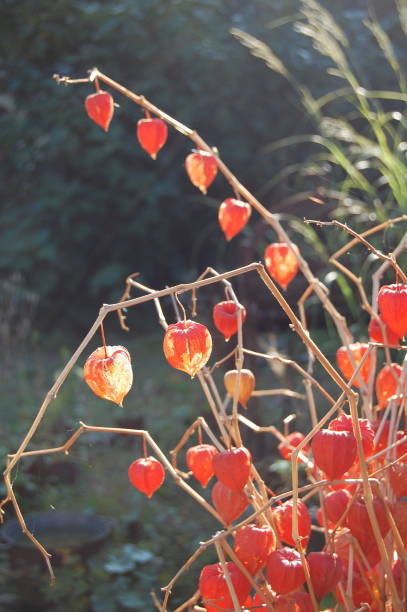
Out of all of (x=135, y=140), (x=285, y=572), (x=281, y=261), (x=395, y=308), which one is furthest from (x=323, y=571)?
(x=135, y=140)

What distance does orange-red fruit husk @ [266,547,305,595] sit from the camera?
893 mm

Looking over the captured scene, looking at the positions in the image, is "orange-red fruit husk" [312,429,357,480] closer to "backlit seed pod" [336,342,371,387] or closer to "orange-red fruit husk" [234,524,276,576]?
"orange-red fruit husk" [234,524,276,576]

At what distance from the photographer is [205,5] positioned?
4410 millimetres

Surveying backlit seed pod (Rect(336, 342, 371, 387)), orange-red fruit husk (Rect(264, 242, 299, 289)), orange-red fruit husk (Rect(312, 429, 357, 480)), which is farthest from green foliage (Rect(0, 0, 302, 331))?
orange-red fruit husk (Rect(312, 429, 357, 480))

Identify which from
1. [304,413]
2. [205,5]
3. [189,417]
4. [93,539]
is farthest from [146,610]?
[205,5]

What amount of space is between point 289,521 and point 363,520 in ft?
0.37

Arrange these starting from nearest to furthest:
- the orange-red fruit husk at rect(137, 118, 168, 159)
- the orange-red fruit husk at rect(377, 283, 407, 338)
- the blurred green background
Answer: the orange-red fruit husk at rect(377, 283, 407, 338) → the orange-red fruit husk at rect(137, 118, 168, 159) → the blurred green background

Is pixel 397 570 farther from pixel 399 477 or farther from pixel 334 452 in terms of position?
pixel 334 452

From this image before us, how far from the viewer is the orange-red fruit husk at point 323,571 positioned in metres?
0.92

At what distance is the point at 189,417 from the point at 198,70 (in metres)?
2.12

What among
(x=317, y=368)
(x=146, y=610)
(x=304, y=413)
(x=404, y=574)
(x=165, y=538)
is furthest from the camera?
(x=317, y=368)

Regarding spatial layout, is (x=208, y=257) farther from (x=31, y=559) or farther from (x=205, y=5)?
(x=31, y=559)

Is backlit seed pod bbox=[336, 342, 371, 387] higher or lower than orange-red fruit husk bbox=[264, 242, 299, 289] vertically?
lower

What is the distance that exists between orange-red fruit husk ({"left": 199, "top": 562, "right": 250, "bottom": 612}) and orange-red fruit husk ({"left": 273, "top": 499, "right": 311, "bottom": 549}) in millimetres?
90
